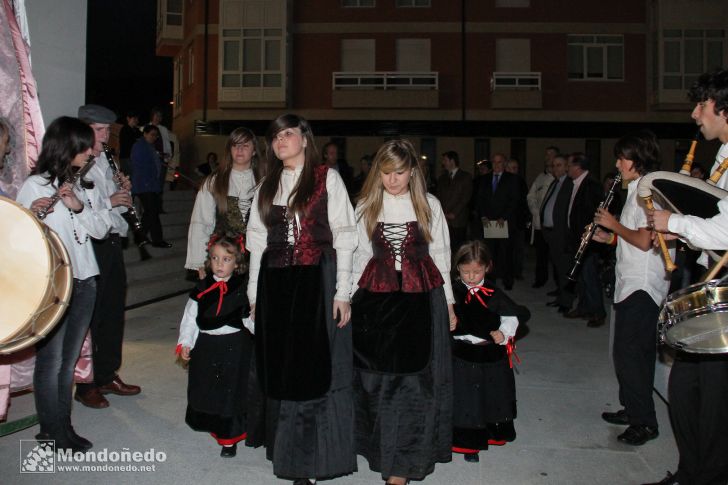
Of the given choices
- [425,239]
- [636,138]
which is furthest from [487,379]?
[636,138]

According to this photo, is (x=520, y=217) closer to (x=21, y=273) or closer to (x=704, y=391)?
(x=704, y=391)

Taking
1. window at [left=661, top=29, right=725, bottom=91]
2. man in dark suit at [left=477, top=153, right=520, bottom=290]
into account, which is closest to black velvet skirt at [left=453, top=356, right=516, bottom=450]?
man in dark suit at [left=477, top=153, right=520, bottom=290]

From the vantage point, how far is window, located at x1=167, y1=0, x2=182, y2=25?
2678 cm

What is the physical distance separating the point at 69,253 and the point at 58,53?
2224 mm

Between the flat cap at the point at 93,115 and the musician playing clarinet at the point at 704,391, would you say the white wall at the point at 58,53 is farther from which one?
the musician playing clarinet at the point at 704,391

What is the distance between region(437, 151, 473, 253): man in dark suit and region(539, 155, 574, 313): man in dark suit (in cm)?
128

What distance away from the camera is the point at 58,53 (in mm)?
4988

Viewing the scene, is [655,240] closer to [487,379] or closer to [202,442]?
[487,379]

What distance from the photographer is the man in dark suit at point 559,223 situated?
7922mm

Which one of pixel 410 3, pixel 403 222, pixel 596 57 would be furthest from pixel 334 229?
pixel 596 57

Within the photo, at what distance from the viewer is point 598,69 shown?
22531mm

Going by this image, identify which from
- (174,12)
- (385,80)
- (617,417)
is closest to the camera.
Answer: (617,417)

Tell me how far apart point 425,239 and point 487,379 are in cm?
100

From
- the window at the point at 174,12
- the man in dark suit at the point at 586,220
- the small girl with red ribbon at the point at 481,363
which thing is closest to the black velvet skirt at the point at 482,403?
the small girl with red ribbon at the point at 481,363
